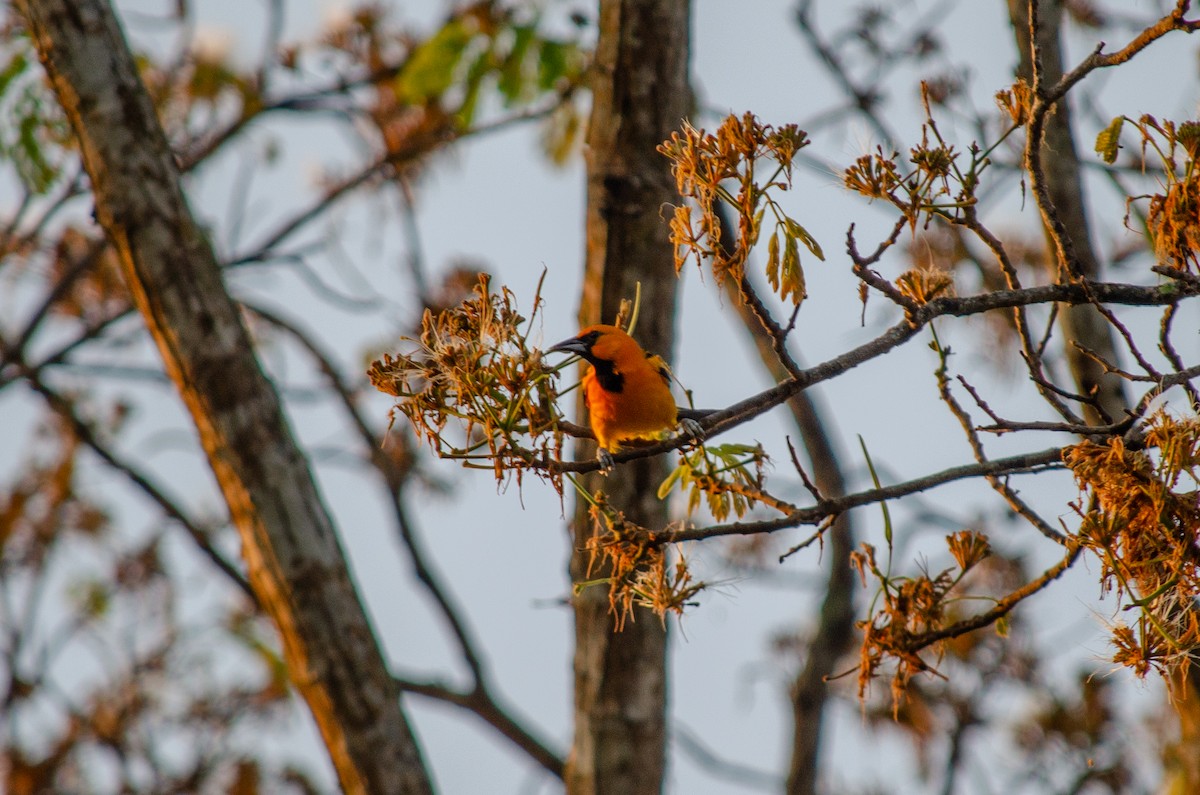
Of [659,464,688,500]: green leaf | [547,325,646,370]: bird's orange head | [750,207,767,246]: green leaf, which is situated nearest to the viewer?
[750,207,767,246]: green leaf

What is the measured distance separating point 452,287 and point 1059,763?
4.47 m

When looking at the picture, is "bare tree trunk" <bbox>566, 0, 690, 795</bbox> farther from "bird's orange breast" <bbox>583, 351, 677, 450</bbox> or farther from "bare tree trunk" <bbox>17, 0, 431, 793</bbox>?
"bird's orange breast" <bbox>583, 351, 677, 450</bbox>

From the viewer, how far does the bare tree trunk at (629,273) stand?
3969mm

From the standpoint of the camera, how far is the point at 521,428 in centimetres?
219

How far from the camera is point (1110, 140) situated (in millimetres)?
2168

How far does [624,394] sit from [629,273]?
979mm

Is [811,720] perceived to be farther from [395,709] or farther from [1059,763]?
[395,709]

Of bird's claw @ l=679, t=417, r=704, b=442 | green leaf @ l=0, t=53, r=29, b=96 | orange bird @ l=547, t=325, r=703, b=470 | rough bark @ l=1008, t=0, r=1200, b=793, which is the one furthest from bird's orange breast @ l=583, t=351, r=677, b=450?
green leaf @ l=0, t=53, r=29, b=96

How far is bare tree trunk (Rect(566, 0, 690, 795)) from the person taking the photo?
13.0 ft

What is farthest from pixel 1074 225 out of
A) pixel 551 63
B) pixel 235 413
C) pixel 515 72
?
pixel 235 413

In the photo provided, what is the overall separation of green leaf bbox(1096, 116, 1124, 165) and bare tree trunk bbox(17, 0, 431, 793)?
2.63m

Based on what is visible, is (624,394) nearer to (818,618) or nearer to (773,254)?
(773,254)

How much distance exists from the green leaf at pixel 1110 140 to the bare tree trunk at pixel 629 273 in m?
1.92

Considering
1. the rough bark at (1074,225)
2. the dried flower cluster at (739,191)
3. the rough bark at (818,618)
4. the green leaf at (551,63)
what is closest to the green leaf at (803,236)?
the dried flower cluster at (739,191)
